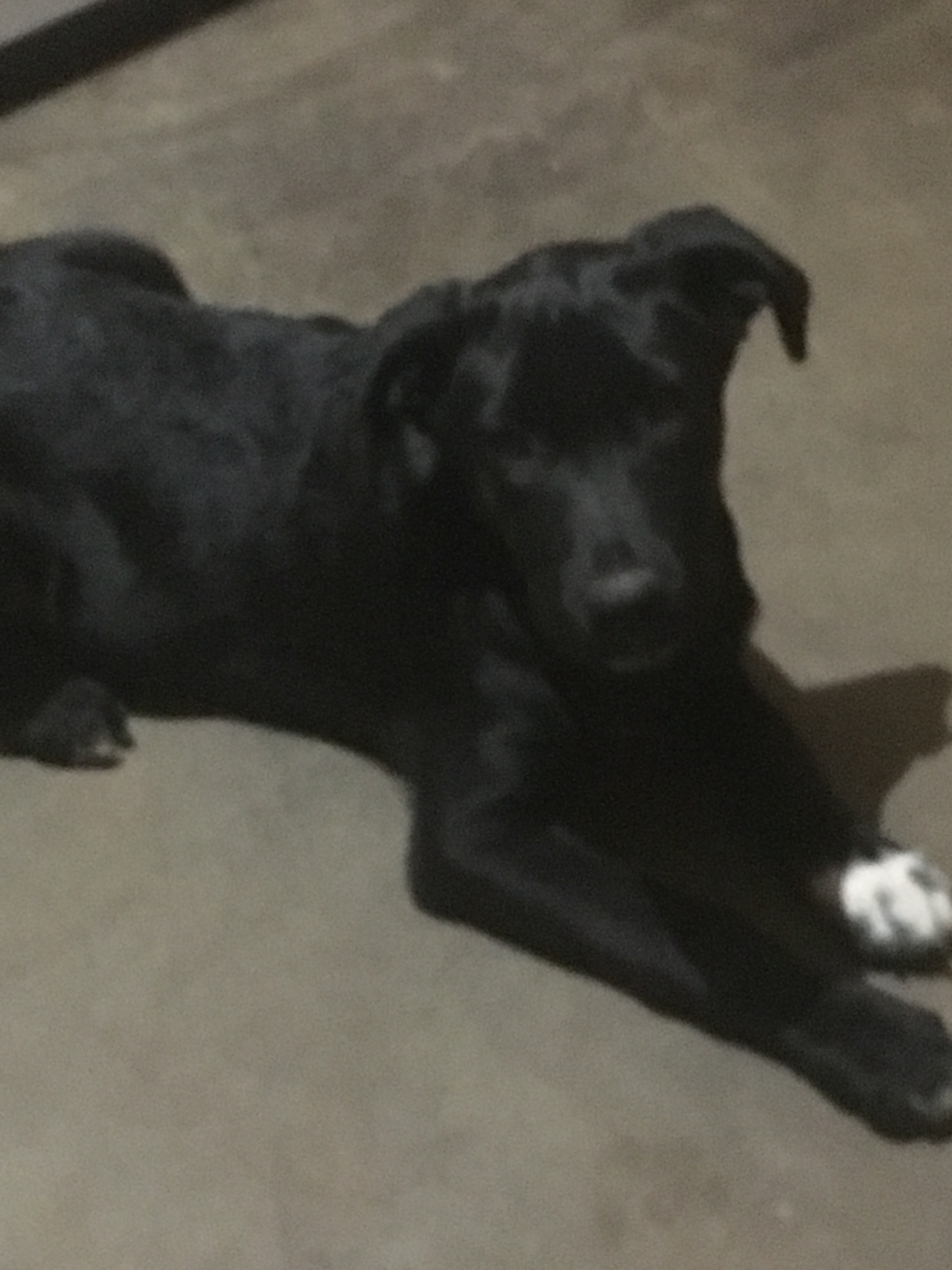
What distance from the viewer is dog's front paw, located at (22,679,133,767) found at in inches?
86.3

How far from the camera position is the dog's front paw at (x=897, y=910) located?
6.19 ft

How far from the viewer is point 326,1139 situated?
1893 mm

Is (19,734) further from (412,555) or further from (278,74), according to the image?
(278,74)

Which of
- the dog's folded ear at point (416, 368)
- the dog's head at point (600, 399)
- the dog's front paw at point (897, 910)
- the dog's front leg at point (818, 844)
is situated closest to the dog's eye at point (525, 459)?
the dog's head at point (600, 399)

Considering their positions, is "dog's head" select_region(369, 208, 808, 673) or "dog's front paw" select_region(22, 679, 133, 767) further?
"dog's front paw" select_region(22, 679, 133, 767)

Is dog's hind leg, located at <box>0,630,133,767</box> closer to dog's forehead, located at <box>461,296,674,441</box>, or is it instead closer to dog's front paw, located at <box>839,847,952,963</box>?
dog's forehead, located at <box>461,296,674,441</box>

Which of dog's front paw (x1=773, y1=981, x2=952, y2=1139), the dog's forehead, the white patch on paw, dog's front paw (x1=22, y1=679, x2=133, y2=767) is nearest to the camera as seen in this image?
the dog's forehead

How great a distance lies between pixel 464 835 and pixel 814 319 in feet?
3.50

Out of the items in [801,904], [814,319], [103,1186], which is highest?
[814,319]

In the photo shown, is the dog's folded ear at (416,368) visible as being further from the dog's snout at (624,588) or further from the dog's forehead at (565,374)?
the dog's snout at (624,588)

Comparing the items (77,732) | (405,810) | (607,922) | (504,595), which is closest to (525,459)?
(504,595)

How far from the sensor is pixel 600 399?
1642 millimetres

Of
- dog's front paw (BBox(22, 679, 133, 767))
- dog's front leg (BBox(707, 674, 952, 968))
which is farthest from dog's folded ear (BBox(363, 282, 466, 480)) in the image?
dog's front paw (BBox(22, 679, 133, 767))

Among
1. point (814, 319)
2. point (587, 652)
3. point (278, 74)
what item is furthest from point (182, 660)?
point (278, 74)
